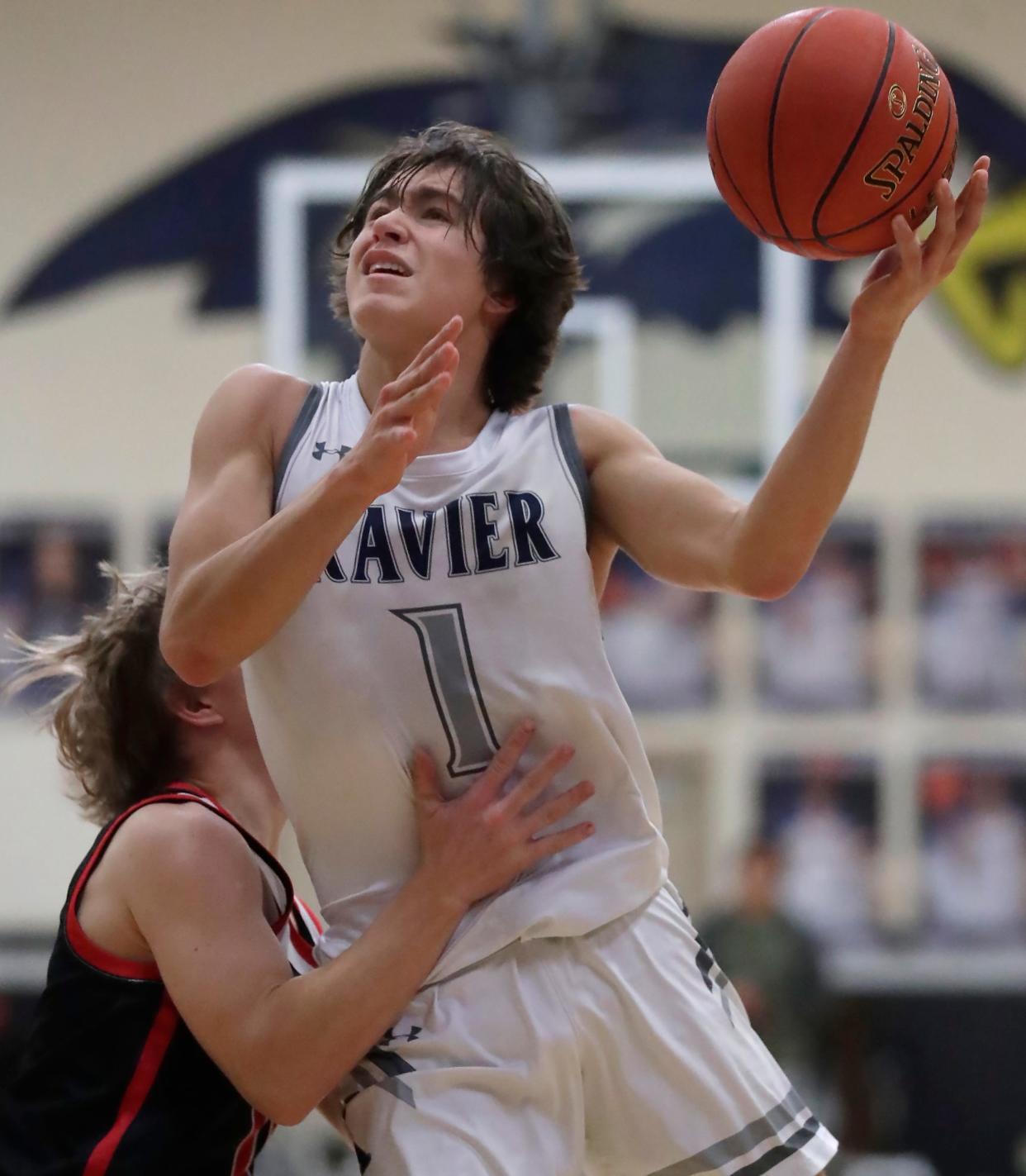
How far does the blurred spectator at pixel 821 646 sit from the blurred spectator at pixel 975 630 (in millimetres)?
274

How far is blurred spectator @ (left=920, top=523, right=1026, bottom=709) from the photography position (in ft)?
23.8

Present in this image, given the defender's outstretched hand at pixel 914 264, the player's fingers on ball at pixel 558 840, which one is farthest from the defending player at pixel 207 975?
the defender's outstretched hand at pixel 914 264

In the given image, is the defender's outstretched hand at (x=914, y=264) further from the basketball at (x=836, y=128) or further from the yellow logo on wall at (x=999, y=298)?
the yellow logo on wall at (x=999, y=298)

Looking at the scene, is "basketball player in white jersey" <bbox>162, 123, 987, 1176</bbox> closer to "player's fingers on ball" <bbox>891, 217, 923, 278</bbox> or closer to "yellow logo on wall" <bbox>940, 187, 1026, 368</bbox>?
"player's fingers on ball" <bbox>891, 217, 923, 278</bbox>

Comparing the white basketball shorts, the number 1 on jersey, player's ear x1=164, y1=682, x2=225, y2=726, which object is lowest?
the white basketball shorts

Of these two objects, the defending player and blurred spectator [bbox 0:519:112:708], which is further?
blurred spectator [bbox 0:519:112:708]

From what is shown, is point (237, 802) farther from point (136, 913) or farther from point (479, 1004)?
point (479, 1004)

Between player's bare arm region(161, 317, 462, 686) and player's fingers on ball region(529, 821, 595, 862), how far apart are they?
46 cm

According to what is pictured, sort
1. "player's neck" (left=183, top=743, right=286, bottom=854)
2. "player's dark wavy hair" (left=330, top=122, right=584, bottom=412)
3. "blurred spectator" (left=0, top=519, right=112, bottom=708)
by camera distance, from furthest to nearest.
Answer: "blurred spectator" (left=0, top=519, right=112, bottom=708) < "player's neck" (left=183, top=743, right=286, bottom=854) < "player's dark wavy hair" (left=330, top=122, right=584, bottom=412)

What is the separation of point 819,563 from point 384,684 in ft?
18.0

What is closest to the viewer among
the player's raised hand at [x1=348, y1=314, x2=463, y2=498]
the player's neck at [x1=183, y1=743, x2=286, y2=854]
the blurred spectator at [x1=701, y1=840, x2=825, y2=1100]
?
the player's raised hand at [x1=348, y1=314, x2=463, y2=498]

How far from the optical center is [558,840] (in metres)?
2.11

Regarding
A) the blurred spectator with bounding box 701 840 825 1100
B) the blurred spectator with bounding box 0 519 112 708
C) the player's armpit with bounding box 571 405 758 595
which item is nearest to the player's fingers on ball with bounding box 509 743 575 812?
the player's armpit with bounding box 571 405 758 595

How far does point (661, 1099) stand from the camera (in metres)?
2.05
